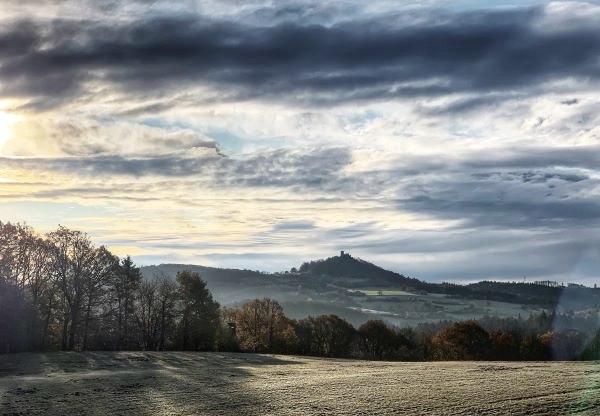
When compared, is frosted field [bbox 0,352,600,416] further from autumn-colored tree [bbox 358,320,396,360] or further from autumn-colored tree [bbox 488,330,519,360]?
autumn-colored tree [bbox 358,320,396,360]

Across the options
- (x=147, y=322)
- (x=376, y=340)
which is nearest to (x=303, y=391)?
(x=147, y=322)

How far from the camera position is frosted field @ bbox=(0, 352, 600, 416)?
40.0 metres

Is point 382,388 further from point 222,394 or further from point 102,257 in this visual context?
point 102,257

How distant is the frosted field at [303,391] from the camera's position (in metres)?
40.0

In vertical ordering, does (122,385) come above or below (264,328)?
below

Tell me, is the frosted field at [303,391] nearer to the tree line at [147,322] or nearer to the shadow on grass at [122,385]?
the shadow on grass at [122,385]

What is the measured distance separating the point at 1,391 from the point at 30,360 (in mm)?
28078

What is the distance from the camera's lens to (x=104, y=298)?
100500 mm

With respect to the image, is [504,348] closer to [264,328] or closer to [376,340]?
[376,340]

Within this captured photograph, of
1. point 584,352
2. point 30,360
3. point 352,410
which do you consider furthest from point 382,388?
point 584,352

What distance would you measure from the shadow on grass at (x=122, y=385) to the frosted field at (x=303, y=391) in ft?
0.30

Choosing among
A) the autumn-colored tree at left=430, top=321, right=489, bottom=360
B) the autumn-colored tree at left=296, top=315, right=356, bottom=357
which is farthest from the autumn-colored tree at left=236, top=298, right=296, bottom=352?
the autumn-colored tree at left=430, top=321, right=489, bottom=360

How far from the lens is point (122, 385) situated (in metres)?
56.4

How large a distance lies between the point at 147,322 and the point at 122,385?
57.8m
